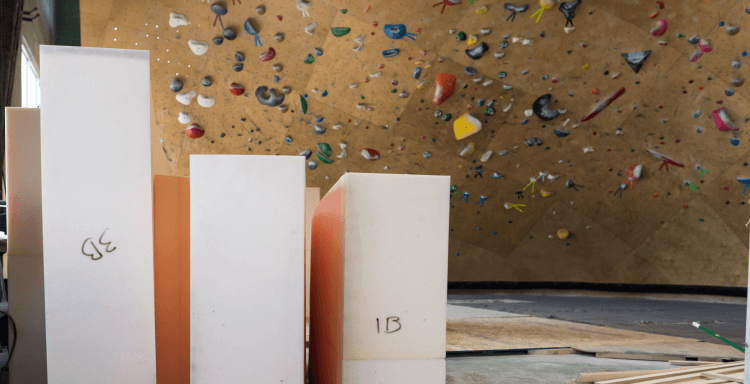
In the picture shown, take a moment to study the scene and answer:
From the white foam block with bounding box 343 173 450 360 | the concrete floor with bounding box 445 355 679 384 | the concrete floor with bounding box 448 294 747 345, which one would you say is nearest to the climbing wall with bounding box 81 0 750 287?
the concrete floor with bounding box 448 294 747 345

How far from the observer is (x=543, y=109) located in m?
4.29

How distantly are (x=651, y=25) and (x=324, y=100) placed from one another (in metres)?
3.17

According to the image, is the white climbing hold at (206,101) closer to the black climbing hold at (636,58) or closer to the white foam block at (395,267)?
the white foam block at (395,267)

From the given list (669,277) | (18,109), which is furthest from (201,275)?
(669,277)

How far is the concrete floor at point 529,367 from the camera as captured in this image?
5.80ft

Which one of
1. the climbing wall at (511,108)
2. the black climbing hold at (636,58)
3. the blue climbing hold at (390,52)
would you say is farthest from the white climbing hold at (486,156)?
the black climbing hold at (636,58)

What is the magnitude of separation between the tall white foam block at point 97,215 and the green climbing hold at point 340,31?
324cm

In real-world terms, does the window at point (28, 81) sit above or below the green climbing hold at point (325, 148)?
→ above

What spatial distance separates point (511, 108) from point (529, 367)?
117 inches

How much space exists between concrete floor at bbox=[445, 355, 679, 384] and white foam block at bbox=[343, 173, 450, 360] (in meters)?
0.98

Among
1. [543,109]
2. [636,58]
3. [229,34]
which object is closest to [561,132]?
[543,109]

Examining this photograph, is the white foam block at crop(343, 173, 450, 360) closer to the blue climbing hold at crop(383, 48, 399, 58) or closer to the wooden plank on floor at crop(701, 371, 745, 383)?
the wooden plank on floor at crop(701, 371, 745, 383)

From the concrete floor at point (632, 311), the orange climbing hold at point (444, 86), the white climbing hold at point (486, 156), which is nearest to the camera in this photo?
Answer: the concrete floor at point (632, 311)

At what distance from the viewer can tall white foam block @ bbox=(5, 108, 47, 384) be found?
4.26 feet
